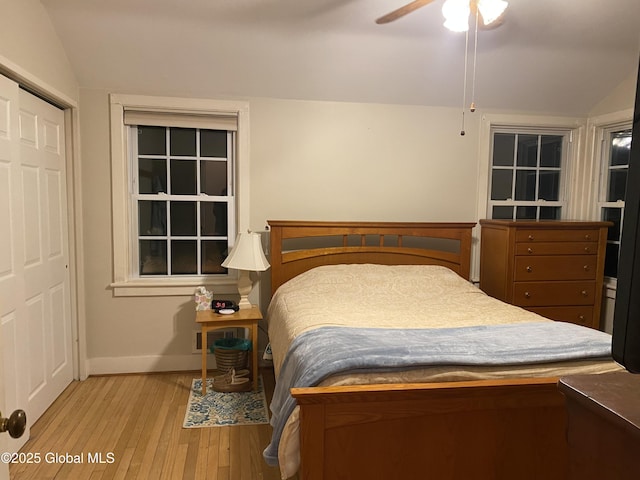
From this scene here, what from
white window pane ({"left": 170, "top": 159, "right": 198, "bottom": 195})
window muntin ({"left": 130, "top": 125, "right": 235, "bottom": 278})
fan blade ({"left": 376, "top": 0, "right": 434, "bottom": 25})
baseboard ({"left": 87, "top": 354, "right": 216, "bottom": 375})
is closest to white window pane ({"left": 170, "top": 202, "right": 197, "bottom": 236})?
window muntin ({"left": 130, "top": 125, "right": 235, "bottom": 278})

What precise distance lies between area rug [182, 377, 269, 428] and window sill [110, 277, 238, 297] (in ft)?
2.28

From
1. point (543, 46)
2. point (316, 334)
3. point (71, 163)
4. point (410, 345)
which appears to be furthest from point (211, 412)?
point (543, 46)

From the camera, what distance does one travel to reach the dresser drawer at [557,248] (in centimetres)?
331

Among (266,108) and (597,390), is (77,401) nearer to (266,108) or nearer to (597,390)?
(266,108)

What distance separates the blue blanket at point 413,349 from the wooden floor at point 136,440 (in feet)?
1.96

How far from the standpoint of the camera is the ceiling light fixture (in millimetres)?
1984

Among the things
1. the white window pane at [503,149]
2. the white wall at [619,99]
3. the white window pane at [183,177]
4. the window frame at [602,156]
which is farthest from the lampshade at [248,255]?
the white wall at [619,99]

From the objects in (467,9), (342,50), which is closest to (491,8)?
(467,9)

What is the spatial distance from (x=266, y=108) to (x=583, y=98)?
2561mm

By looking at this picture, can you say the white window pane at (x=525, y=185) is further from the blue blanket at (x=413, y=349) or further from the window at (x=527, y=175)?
the blue blanket at (x=413, y=349)

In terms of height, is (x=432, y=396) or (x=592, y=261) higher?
(x=592, y=261)

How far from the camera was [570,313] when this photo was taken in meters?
3.43

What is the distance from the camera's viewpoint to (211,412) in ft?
8.94

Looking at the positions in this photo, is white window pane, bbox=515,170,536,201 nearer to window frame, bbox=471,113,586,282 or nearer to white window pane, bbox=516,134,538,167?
white window pane, bbox=516,134,538,167
